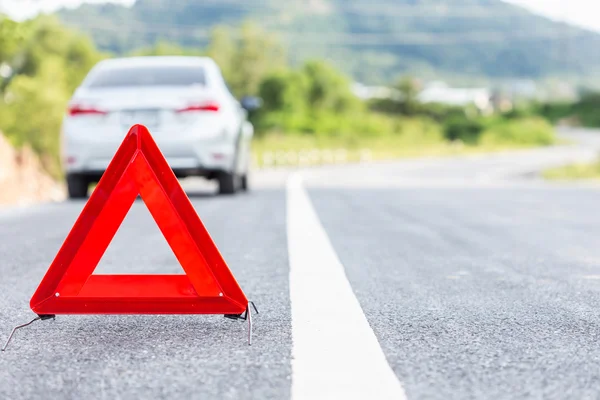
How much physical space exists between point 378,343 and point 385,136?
72.4 meters

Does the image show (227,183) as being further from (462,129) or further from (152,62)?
(462,129)

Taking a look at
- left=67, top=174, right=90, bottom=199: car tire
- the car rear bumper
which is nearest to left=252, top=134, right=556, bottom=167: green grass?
left=67, top=174, right=90, bottom=199: car tire

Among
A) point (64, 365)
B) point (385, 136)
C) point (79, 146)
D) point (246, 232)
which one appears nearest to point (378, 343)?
point (64, 365)

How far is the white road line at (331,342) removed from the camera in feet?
8.47

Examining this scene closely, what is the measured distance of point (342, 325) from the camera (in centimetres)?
345

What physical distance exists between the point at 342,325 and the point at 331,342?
0.30m

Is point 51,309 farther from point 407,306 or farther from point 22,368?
point 407,306

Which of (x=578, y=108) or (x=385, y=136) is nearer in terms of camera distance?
(x=385, y=136)

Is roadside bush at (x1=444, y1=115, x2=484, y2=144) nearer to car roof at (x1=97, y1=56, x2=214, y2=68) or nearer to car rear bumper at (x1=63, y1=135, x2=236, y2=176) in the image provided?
car roof at (x1=97, y1=56, x2=214, y2=68)

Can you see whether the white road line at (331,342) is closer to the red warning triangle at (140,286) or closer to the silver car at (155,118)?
the red warning triangle at (140,286)

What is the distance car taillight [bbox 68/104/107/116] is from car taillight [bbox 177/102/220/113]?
889mm

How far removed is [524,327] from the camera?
3473 mm

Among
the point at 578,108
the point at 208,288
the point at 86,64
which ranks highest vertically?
the point at 208,288

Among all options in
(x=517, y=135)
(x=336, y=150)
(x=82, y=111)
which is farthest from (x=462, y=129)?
(x=82, y=111)
